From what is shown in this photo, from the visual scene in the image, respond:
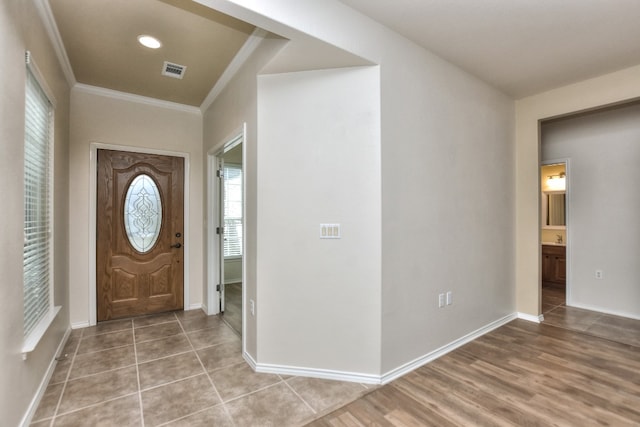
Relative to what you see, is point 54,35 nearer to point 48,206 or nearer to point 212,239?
point 48,206

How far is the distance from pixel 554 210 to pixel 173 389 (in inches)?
249

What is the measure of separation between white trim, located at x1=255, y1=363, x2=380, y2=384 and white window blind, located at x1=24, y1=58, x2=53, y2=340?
5.34 feet

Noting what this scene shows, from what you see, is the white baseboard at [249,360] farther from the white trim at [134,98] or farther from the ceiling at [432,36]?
the white trim at [134,98]

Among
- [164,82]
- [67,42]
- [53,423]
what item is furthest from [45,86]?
[53,423]

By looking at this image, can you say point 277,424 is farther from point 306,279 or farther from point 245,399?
point 306,279

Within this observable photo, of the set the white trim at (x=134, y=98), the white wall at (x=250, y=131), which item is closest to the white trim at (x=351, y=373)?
the white wall at (x=250, y=131)

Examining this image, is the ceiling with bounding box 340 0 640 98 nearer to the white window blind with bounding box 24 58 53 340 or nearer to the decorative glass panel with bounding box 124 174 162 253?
the white window blind with bounding box 24 58 53 340

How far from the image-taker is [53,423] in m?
1.91

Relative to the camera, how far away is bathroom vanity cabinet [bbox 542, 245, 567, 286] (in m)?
5.14

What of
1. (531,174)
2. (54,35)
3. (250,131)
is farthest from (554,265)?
(54,35)

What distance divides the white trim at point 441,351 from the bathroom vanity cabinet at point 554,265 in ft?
7.43

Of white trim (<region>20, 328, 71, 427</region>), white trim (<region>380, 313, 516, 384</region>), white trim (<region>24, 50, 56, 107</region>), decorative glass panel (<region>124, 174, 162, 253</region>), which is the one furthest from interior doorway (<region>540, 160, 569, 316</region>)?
white trim (<region>24, 50, 56, 107</region>)

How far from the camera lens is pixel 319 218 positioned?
2432mm

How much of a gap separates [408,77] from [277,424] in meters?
2.70
